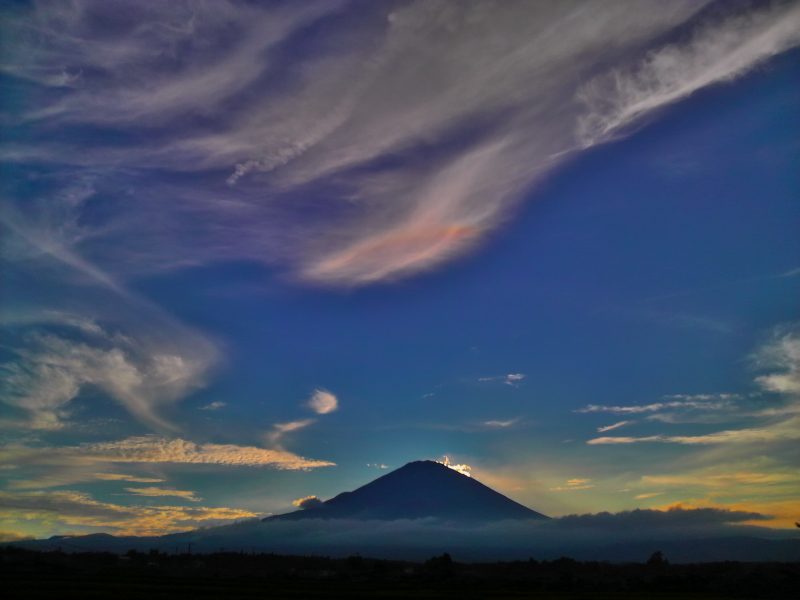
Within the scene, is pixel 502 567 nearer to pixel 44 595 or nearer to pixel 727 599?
pixel 727 599

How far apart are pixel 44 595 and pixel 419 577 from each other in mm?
71434

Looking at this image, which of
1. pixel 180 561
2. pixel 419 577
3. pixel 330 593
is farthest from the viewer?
pixel 180 561

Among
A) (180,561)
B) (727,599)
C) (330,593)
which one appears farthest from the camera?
(180,561)

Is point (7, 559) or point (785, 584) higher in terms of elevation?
point (7, 559)

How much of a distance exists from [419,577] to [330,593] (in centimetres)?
4028

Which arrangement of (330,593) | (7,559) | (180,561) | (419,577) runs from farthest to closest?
(180,561)
(419,577)
(7,559)
(330,593)

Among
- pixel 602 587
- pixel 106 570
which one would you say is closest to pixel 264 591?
pixel 106 570

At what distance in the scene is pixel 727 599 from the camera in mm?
81438

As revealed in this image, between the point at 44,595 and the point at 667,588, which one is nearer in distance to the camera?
the point at 44,595

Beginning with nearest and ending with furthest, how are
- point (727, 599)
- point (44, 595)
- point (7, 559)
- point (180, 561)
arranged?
point (44, 595), point (727, 599), point (7, 559), point (180, 561)

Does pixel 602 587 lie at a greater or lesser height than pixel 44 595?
lesser

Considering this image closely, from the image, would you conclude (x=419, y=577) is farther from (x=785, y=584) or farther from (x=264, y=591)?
(x=785, y=584)

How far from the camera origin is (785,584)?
96000 millimetres

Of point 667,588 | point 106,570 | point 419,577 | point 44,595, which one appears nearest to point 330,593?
point 44,595
